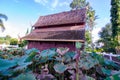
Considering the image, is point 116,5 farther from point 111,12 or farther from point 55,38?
point 55,38

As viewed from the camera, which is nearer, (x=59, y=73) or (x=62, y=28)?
(x=59, y=73)

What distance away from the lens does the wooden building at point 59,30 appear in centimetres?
1560

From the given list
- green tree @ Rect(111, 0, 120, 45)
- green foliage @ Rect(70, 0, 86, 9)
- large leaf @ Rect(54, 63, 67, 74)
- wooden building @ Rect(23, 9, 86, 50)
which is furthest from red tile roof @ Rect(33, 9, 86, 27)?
large leaf @ Rect(54, 63, 67, 74)

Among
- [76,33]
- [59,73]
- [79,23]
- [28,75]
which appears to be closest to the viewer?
[28,75]

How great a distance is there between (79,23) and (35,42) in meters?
5.50

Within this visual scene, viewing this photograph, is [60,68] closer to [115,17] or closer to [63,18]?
[63,18]

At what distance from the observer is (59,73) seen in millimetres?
706

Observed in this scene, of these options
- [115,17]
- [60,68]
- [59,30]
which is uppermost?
[115,17]

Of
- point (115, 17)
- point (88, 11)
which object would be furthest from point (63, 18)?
point (88, 11)

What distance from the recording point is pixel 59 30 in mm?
18688

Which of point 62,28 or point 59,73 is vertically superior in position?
point 62,28

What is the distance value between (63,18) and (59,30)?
183cm

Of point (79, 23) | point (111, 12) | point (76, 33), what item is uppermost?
point (111, 12)

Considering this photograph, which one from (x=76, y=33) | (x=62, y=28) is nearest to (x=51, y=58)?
(x=76, y=33)
